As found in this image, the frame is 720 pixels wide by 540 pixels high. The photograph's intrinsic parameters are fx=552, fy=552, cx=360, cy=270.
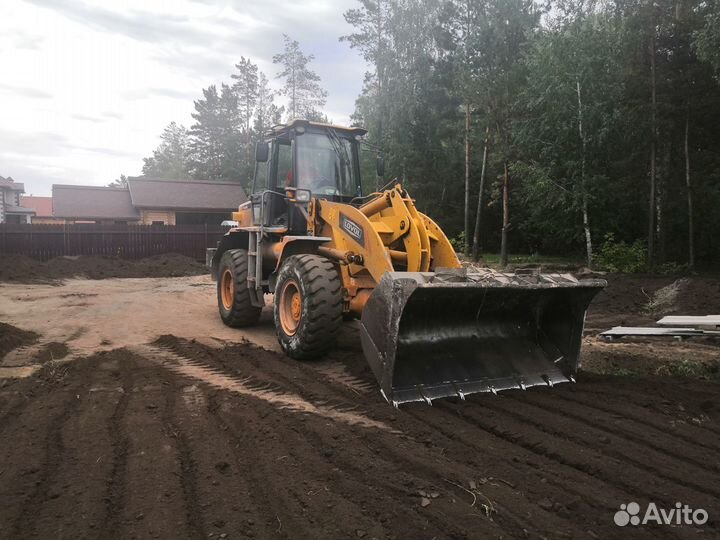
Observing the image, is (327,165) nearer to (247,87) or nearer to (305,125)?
(305,125)

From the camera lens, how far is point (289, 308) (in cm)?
677

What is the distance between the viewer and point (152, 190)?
3303cm

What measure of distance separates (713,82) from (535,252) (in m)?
12.0

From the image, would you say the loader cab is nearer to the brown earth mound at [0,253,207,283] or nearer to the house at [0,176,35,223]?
the brown earth mound at [0,253,207,283]

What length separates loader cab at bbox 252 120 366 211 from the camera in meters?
7.74

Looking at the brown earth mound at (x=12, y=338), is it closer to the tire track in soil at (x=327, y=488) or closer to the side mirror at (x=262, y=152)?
the side mirror at (x=262, y=152)

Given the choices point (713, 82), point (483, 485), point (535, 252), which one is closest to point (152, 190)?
point (535, 252)

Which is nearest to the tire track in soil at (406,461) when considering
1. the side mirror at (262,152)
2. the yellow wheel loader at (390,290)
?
the yellow wheel loader at (390,290)

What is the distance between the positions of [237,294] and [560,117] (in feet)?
50.6

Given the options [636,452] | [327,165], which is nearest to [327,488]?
[636,452]

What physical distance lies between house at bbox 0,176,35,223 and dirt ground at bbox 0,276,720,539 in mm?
41043

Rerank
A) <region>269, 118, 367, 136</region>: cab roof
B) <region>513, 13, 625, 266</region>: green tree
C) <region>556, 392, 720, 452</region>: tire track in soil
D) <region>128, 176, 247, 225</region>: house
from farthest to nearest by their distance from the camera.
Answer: <region>128, 176, 247, 225</region>: house, <region>513, 13, 625, 266</region>: green tree, <region>269, 118, 367, 136</region>: cab roof, <region>556, 392, 720, 452</region>: tire track in soil

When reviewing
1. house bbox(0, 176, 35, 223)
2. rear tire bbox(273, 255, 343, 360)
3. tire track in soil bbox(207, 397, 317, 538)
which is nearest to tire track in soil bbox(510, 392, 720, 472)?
rear tire bbox(273, 255, 343, 360)

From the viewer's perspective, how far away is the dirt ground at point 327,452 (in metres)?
2.92
